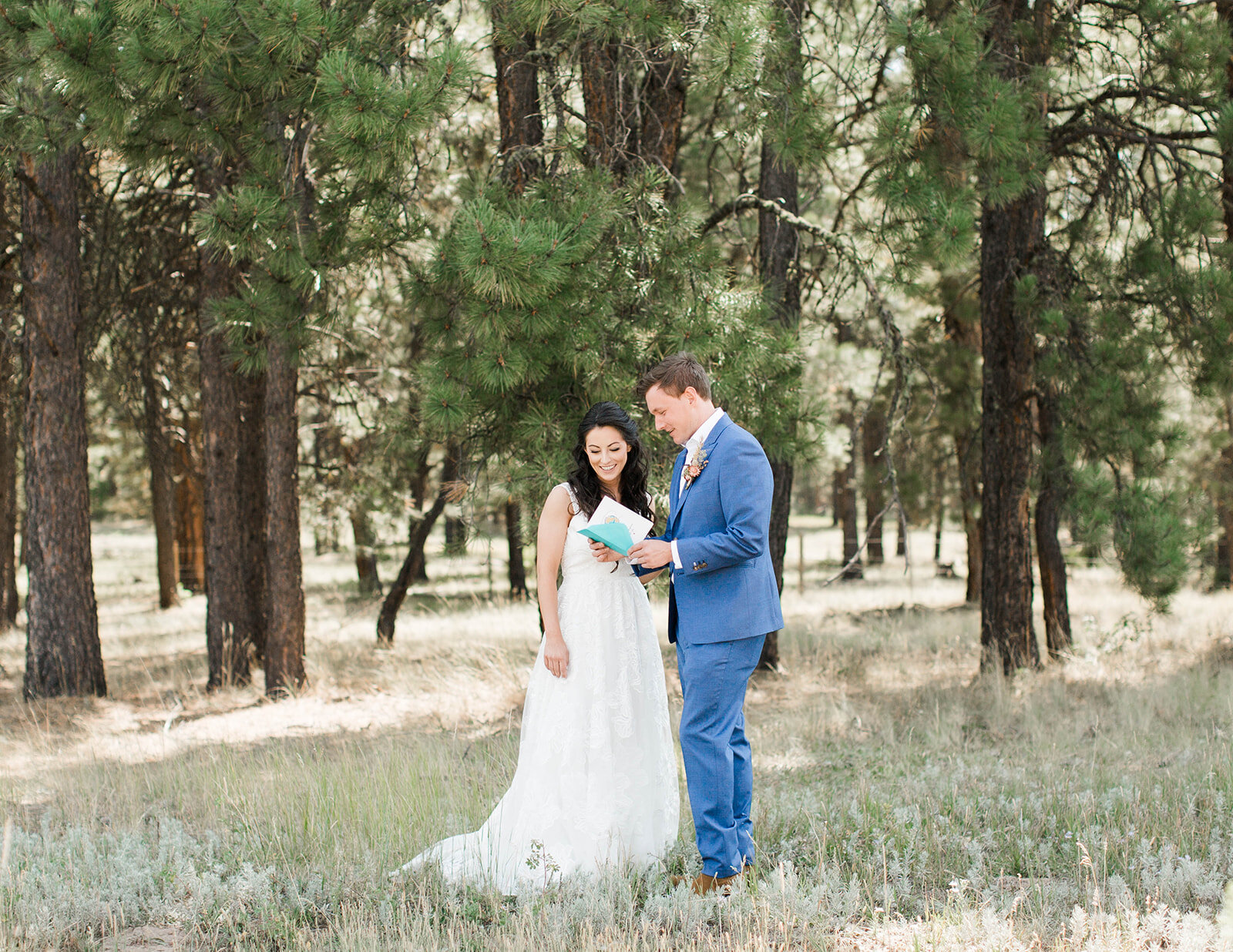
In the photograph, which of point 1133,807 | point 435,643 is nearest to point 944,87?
point 1133,807

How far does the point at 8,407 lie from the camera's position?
12.9 meters

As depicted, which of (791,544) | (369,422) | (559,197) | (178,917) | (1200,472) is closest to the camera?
(178,917)

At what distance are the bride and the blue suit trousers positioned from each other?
0.39 metres

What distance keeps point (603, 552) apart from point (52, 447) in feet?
23.3

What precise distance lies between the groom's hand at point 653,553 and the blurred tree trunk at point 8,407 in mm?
7337

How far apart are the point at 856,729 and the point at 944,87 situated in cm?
437

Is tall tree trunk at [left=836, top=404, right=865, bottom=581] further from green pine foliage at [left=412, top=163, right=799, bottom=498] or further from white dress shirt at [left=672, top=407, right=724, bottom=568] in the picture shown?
white dress shirt at [left=672, top=407, right=724, bottom=568]

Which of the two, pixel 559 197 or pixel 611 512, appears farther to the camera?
pixel 559 197

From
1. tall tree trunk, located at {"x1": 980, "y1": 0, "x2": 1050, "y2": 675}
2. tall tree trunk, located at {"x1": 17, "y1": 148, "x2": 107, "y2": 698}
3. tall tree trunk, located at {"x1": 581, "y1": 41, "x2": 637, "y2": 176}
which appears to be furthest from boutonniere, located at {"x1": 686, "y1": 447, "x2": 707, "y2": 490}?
tall tree trunk, located at {"x1": 17, "y1": 148, "x2": 107, "y2": 698}

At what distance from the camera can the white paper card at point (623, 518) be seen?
12.8 ft

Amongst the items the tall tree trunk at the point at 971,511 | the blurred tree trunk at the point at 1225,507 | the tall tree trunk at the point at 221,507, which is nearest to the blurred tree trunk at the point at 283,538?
the tall tree trunk at the point at 221,507

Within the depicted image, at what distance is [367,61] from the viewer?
211 inches

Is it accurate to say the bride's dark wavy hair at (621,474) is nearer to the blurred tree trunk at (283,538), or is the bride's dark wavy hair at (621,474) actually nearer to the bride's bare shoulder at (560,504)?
the bride's bare shoulder at (560,504)

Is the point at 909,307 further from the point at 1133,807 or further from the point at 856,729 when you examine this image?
the point at 1133,807
